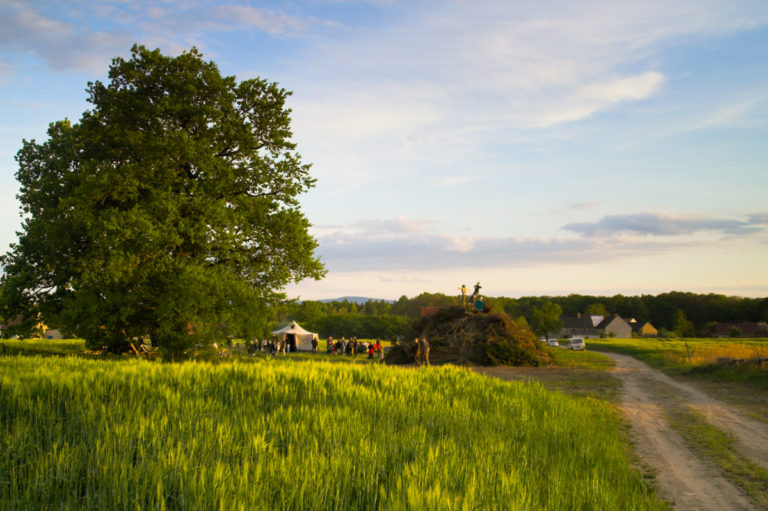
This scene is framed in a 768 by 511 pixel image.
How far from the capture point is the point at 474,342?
3428 centimetres

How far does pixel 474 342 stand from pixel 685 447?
960 inches

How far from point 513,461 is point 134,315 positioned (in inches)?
826

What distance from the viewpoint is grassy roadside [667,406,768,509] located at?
746 centimetres

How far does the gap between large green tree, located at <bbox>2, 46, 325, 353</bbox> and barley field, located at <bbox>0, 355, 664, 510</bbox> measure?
10.6m

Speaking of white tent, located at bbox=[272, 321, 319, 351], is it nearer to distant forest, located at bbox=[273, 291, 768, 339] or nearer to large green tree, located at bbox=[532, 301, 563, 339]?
distant forest, located at bbox=[273, 291, 768, 339]

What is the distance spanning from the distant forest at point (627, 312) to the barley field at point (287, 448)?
81550mm

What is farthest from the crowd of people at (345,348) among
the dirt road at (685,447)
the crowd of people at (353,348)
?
the dirt road at (685,447)

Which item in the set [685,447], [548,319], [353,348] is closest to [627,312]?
[548,319]

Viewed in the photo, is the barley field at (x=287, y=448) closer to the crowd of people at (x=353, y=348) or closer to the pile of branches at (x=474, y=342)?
the pile of branches at (x=474, y=342)

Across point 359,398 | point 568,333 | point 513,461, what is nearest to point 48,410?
point 359,398

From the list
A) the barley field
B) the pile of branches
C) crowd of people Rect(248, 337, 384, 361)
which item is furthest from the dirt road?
crowd of people Rect(248, 337, 384, 361)

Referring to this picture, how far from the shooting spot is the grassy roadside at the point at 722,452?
7465mm

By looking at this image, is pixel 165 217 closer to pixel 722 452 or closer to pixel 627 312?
pixel 722 452

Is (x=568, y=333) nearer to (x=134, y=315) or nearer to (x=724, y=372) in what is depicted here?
(x=724, y=372)
